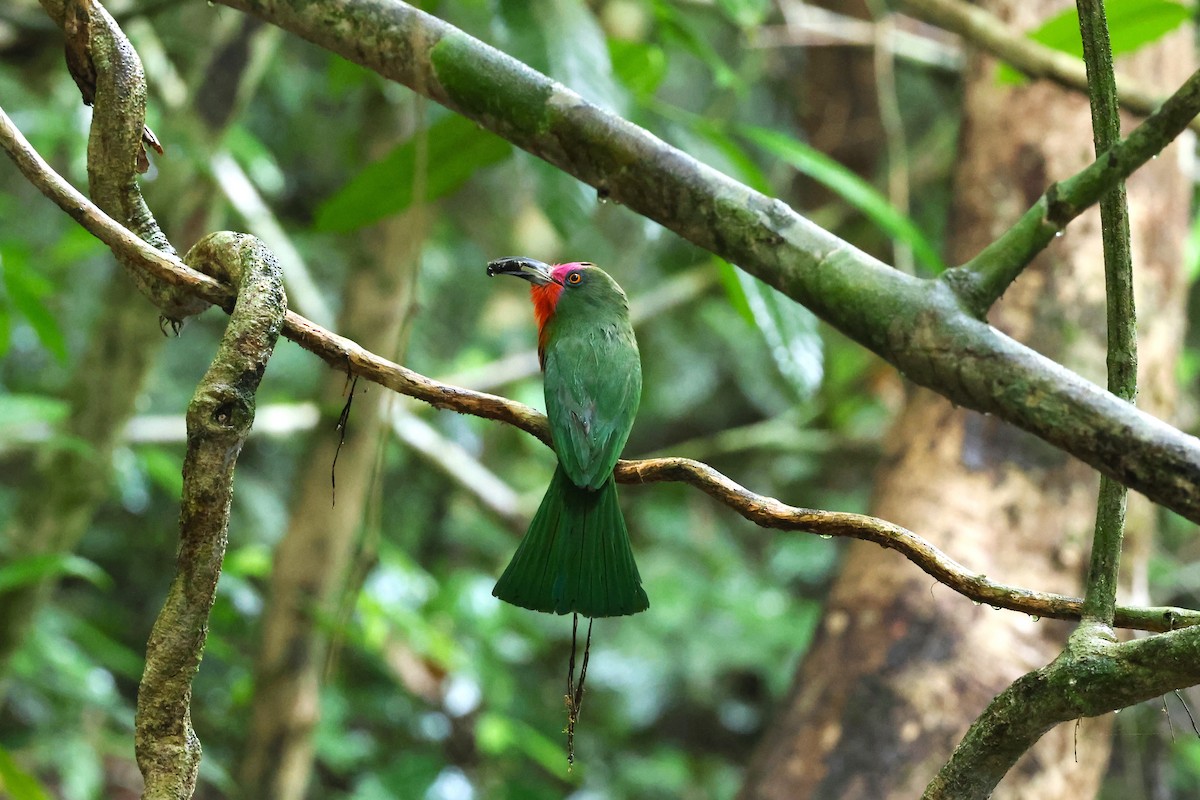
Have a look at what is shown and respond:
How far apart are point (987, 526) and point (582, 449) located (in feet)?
5.57

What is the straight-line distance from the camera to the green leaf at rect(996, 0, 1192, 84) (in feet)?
6.95

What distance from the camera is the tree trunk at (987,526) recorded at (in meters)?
2.41

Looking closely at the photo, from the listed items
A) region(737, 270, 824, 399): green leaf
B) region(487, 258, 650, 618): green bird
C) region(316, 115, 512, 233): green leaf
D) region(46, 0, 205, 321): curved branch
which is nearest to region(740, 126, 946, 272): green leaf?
region(737, 270, 824, 399): green leaf

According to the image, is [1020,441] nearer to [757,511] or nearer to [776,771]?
[776,771]

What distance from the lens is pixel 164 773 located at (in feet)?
2.98

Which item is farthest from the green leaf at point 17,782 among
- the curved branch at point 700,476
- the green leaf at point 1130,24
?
the green leaf at point 1130,24

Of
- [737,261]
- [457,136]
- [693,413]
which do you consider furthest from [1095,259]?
[693,413]

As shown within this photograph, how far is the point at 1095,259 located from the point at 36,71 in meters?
3.30

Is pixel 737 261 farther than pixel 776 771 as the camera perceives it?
No

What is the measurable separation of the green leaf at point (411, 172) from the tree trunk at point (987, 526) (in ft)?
4.34

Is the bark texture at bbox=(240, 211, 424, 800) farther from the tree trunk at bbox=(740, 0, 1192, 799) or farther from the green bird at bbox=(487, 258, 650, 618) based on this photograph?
the green bird at bbox=(487, 258, 650, 618)

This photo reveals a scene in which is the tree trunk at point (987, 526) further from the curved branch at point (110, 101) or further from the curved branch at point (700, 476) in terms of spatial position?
the curved branch at point (110, 101)

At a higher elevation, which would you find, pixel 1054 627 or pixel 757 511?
pixel 1054 627

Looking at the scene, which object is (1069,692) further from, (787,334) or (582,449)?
(787,334)
